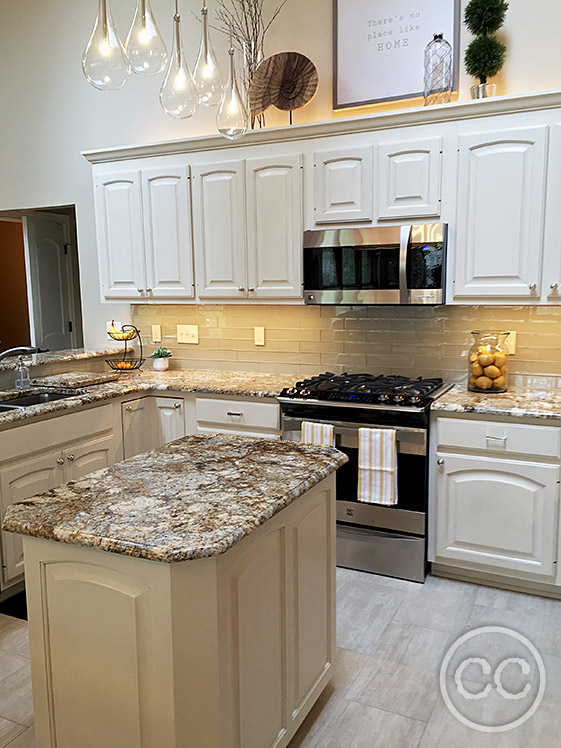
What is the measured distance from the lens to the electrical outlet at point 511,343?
3352 mm

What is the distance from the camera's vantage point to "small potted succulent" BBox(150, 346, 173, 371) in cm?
422

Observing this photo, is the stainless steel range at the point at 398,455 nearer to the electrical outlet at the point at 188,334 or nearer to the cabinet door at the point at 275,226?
the cabinet door at the point at 275,226

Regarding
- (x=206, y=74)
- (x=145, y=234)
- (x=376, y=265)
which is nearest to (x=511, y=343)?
(x=376, y=265)

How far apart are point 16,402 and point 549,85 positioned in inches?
130

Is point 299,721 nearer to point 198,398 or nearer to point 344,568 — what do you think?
point 344,568

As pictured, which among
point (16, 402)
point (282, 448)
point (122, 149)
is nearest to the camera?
point (282, 448)

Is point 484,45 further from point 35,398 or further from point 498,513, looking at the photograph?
point 35,398

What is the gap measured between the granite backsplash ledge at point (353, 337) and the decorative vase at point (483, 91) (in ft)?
3.55

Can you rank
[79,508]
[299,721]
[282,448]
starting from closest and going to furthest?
[79,508], [299,721], [282,448]

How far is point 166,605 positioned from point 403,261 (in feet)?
7.42

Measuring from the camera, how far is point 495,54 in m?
3.13

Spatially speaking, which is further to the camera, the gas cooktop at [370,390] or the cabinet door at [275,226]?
the cabinet door at [275,226]

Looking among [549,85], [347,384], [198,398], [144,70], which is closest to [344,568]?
[347,384]

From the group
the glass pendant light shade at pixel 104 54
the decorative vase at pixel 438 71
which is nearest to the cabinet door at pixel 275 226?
the decorative vase at pixel 438 71
